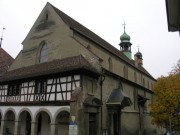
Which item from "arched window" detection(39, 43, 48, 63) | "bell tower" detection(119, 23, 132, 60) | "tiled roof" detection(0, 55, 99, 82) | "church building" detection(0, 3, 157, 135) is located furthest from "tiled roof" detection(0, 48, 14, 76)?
"bell tower" detection(119, 23, 132, 60)

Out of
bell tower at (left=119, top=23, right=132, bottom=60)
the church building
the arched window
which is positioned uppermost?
bell tower at (left=119, top=23, right=132, bottom=60)

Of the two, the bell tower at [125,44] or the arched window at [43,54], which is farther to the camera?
the bell tower at [125,44]

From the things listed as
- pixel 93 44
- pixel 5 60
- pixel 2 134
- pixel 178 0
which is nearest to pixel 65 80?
pixel 93 44

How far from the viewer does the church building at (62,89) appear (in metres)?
19.1

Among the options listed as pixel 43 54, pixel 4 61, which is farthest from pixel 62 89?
pixel 4 61

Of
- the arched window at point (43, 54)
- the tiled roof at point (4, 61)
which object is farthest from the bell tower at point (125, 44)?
the arched window at point (43, 54)

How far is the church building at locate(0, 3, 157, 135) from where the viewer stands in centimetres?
1908

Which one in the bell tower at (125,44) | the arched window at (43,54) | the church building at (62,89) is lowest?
the church building at (62,89)

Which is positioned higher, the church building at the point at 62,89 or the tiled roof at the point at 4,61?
the tiled roof at the point at 4,61

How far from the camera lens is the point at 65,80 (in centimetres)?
1970

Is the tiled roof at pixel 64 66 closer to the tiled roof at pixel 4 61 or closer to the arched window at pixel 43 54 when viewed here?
the arched window at pixel 43 54

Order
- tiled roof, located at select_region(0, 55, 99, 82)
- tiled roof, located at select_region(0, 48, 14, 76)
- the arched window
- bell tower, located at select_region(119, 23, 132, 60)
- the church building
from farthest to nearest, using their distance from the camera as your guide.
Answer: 1. bell tower, located at select_region(119, 23, 132, 60)
2. tiled roof, located at select_region(0, 48, 14, 76)
3. the arched window
4. tiled roof, located at select_region(0, 55, 99, 82)
5. the church building

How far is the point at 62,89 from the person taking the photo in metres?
19.6

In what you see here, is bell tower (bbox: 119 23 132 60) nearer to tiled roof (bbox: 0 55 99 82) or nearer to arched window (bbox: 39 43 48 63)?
arched window (bbox: 39 43 48 63)
